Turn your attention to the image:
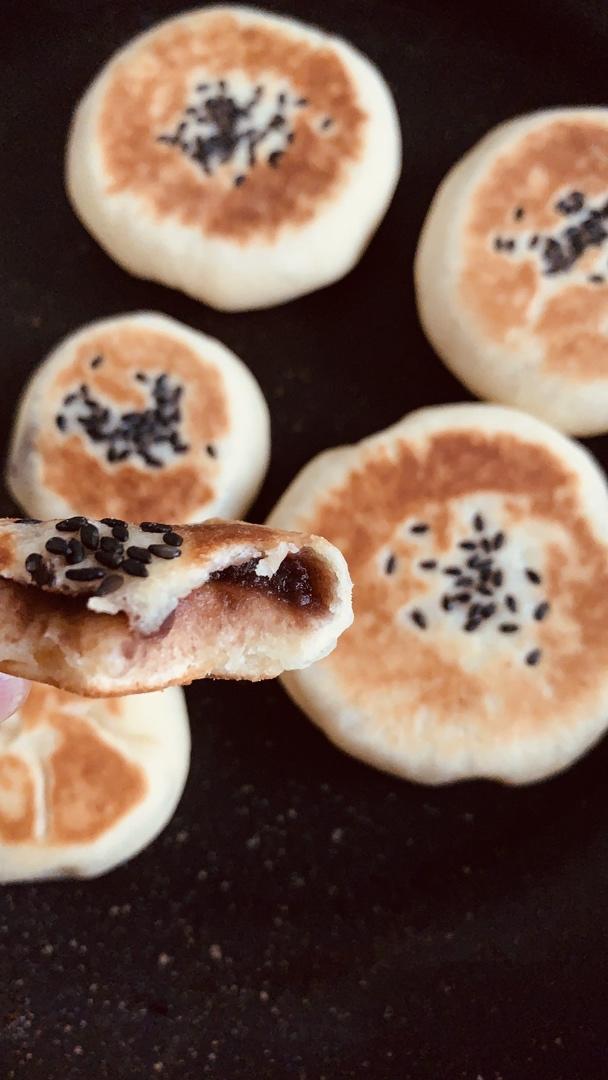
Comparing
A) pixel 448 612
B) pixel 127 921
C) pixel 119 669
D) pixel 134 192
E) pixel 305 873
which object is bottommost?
pixel 127 921

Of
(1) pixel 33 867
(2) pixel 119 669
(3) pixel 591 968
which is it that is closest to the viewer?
(2) pixel 119 669

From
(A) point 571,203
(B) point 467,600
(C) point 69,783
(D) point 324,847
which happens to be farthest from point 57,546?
(A) point 571,203

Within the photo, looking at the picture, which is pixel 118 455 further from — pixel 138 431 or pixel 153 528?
pixel 153 528

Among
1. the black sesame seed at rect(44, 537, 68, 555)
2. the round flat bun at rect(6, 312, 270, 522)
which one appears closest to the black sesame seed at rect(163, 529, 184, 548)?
the black sesame seed at rect(44, 537, 68, 555)

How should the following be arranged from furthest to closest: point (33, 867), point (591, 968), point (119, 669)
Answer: point (591, 968), point (33, 867), point (119, 669)

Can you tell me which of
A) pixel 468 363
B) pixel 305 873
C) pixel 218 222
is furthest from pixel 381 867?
pixel 218 222

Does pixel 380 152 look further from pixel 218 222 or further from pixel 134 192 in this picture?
pixel 134 192
